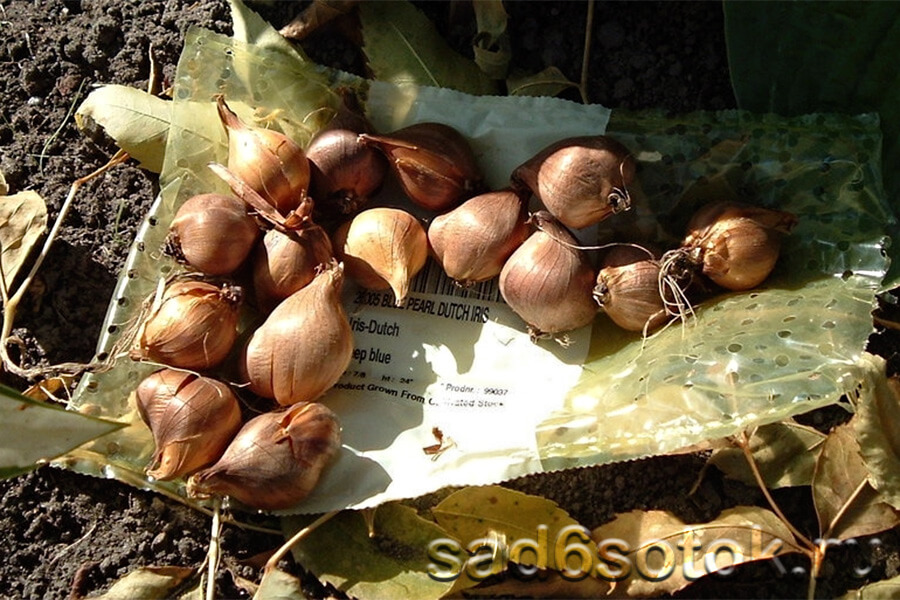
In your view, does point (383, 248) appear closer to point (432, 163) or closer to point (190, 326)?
point (432, 163)

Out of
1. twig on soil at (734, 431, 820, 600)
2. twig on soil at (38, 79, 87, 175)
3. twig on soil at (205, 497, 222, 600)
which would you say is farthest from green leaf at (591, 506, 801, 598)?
twig on soil at (38, 79, 87, 175)

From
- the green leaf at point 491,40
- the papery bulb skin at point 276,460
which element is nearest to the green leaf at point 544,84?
the green leaf at point 491,40

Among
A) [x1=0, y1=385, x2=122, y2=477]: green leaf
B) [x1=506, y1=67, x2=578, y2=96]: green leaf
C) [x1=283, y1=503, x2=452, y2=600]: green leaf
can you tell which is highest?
[x1=506, y1=67, x2=578, y2=96]: green leaf

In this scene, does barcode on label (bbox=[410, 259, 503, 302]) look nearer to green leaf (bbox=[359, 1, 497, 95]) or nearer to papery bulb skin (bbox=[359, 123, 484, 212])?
papery bulb skin (bbox=[359, 123, 484, 212])

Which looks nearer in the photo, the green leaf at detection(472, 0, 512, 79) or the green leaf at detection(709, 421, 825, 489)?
the green leaf at detection(709, 421, 825, 489)

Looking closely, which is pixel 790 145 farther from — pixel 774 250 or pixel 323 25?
pixel 323 25

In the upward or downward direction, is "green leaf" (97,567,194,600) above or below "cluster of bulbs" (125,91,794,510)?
below

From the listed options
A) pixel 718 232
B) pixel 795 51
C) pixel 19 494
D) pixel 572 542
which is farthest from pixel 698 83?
pixel 19 494
